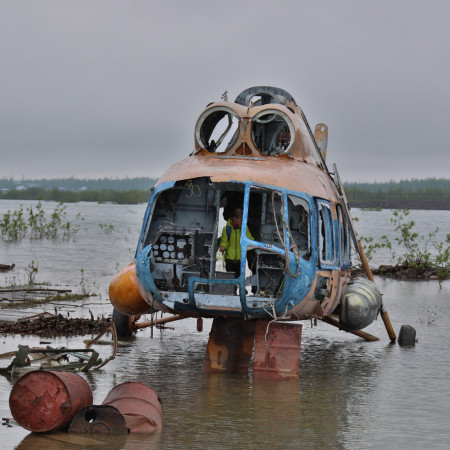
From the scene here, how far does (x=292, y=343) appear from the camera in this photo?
13039 mm

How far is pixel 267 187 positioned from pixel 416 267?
17413 mm

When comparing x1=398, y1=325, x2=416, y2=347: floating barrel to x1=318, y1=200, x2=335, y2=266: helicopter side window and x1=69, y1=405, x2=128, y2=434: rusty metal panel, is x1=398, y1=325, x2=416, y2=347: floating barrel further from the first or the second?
x1=69, y1=405, x2=128, y2=434: rusty metal panel

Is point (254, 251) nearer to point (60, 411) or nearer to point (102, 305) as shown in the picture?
point (60, 411)

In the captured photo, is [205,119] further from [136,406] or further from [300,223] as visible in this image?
[136,406]

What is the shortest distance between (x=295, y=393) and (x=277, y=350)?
1084 mm

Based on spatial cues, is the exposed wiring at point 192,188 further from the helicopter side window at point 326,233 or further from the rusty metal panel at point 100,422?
the rusty metal panel at point 100,422

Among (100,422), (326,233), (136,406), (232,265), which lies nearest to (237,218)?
(232,265)

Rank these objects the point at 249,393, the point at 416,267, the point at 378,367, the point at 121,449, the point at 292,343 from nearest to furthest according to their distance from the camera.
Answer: the point at 121,449
the point at 249,393
the point at 292,343
the point at 378,367
the point at 416,267

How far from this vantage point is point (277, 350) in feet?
42.9

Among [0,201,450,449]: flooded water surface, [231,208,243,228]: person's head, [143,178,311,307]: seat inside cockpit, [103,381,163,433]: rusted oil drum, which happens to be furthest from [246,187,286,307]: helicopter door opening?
[103,381,163,433]: rusted oil drum

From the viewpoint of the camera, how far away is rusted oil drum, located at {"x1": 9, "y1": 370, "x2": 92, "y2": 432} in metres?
9.19

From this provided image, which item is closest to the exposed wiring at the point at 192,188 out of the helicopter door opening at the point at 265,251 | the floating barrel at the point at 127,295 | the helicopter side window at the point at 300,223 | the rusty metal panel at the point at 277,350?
the helicopter door opening at the point at 265,251

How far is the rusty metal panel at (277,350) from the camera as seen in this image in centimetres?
1303

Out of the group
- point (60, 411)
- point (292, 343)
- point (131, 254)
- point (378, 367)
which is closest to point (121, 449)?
point (60, 411)
